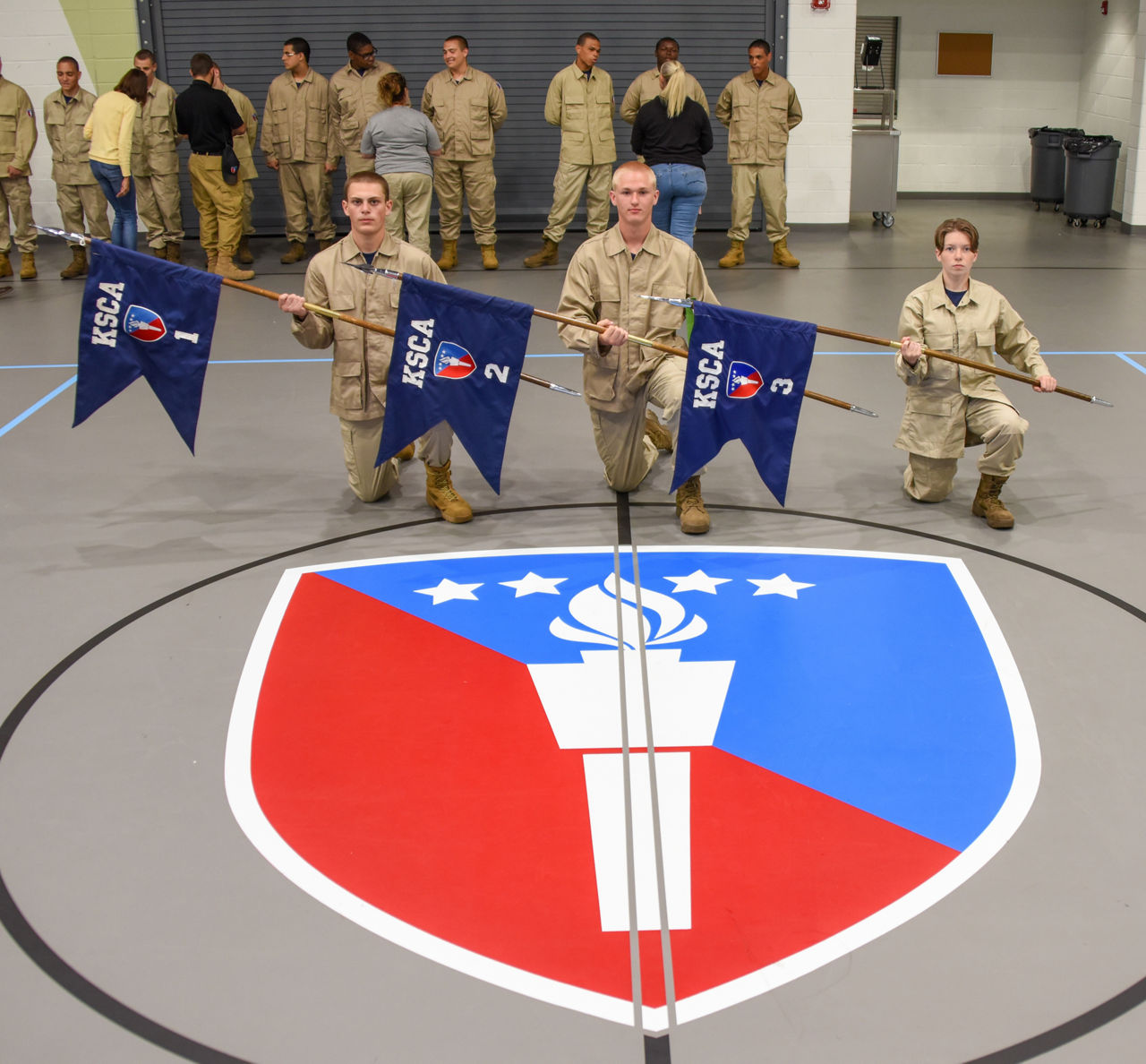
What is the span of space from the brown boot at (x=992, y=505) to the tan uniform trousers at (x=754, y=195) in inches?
262

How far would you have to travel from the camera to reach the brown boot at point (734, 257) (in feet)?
37.3

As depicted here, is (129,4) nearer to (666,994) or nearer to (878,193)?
(878,193)

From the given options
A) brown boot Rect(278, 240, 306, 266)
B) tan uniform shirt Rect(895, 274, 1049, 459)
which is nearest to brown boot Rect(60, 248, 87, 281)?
brown boot Rect(278, 240, 306, 266)

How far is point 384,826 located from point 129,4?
1150 cm

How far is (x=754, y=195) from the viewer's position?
1155cm

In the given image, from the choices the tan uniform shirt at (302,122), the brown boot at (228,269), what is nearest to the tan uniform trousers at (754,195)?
the tan uniform shirt at (302,122)

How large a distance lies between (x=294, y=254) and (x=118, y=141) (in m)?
2.04

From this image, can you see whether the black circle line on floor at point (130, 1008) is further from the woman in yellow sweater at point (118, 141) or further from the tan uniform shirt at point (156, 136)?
the tan uniform shirt at point (156, 136)

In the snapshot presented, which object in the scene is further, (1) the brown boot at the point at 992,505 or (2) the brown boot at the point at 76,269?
(2) the brown boot at the point at 76,269

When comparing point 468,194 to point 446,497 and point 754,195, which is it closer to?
point 754,195

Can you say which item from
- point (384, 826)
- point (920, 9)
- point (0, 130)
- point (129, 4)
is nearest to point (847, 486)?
point (384, 826)

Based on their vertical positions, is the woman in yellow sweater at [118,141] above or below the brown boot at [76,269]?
above

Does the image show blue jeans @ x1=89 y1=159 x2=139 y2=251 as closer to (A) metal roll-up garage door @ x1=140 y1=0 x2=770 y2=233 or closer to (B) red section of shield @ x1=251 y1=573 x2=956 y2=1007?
(A) metal roll-up garage door @ x1=140 y1=0 x2=770 y2=233

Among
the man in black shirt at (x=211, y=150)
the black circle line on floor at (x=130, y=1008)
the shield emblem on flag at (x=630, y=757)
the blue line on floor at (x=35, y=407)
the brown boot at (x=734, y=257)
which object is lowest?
the black circle line on floor at (x=130, y=1008)
